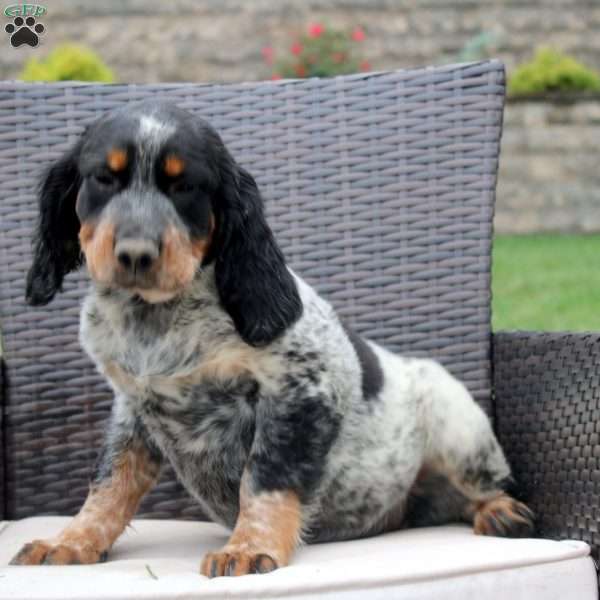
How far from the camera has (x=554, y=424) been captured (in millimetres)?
3260

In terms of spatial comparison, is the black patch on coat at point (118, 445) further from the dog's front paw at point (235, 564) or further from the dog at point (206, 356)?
the dog's front paw at point (235, 564)

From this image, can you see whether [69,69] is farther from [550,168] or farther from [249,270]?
[249,270]

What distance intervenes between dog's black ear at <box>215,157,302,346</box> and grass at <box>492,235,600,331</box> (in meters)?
3.85

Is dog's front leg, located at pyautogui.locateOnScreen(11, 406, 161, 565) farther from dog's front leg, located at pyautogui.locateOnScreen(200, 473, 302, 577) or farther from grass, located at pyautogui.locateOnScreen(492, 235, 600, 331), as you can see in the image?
grass, located at pyautogui.locateOnScreen(492, 235, 600, 331)

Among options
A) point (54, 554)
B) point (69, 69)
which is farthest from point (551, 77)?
point (54, 554)

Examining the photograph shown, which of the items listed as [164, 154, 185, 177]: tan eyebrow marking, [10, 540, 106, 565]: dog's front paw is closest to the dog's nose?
[164, 154, 185, 177]: tan eyebrow marking

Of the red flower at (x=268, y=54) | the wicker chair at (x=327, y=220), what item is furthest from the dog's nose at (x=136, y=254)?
the red flower at (x=268, y=54)

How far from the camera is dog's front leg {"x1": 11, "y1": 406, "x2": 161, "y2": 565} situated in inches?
111

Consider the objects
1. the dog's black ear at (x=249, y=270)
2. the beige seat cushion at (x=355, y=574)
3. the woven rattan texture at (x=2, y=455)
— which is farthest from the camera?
the woven rattan texture at (x=2, y=455)

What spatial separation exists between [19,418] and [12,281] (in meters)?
0.42

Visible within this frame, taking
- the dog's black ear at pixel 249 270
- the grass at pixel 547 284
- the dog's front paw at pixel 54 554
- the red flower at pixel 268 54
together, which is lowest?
the grass at pixel 547 284

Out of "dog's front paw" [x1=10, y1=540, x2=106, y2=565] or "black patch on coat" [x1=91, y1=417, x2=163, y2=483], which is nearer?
"dog's front paw" [x1=10, y1=540, x2=106, y2=565]

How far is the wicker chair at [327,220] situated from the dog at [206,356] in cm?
49

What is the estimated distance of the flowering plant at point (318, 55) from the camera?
12.1 meters
